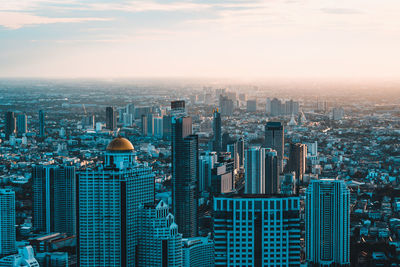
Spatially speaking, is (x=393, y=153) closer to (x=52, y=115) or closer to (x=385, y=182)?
(x=385, y=182)

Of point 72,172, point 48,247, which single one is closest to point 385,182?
point 72,172

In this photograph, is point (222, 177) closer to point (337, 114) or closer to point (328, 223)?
point (328, 223)

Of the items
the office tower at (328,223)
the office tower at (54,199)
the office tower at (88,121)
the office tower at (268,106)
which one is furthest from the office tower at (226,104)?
the office tower at (328,223)

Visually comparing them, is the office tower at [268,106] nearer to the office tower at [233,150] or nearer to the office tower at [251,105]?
the office tower at [251,105]

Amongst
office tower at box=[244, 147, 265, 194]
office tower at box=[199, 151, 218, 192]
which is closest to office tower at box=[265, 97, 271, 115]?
office tower at box=[244, 147, 265, 194]

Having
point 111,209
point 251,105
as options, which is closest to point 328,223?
point 111,209

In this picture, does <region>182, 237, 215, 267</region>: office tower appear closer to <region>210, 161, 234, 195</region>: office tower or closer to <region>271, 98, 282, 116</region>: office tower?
<region>210, 161, 234, 195</region>: office tower
